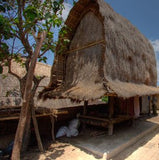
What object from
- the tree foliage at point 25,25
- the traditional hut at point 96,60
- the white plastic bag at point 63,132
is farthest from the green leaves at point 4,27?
the white plastic bag at point 63,132

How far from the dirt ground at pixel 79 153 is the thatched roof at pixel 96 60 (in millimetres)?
1668

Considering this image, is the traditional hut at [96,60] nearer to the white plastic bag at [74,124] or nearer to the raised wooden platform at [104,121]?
the raised wooden platform at [104,121]

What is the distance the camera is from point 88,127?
646 centimetres

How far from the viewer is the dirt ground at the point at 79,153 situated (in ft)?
12.4

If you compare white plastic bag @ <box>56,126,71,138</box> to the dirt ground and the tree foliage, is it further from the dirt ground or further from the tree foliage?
the tree foliage

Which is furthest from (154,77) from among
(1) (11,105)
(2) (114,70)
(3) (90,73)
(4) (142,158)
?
(1) (11,105)

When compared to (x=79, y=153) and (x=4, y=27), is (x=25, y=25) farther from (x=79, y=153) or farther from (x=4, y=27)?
(x=79, y=153)

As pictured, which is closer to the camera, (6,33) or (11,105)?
(6,33)

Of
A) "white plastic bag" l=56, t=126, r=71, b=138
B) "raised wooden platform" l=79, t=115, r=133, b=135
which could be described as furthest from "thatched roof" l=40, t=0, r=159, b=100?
"white plastic bag" l=56, t=126, r=71, b=138

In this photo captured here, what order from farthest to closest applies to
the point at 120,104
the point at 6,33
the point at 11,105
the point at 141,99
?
the point at 141,99 < the point at 120,104 < the point at 11,105 < the point at 6,33

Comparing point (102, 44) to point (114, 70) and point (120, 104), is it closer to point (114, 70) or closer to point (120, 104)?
point (114, 70)

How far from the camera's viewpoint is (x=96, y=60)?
16.9ft

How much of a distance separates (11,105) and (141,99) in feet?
28.4

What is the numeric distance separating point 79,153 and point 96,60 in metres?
3.24
